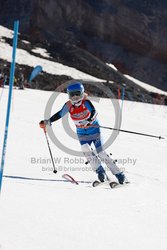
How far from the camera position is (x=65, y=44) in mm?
52812

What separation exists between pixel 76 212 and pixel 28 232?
3.43ft

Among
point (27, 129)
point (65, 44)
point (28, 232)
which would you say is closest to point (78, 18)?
point (65, 44)

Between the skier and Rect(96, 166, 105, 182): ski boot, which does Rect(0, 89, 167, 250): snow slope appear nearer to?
Rect(96, 166, 105, 182): ski boot

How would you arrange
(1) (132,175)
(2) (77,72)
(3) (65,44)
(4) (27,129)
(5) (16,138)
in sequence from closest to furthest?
1. (1) (132,175)
2. (5) (16,138)
3. (4) (27,129)
4. (2) (77,72)
5. (3) (65,44)

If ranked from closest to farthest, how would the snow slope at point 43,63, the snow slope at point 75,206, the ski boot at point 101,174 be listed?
the snow slope at point 75,206, the ski boot at point 101,174, the snow slope at point 43,63

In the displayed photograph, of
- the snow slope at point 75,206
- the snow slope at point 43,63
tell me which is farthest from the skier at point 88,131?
the snow slope at point 43,63

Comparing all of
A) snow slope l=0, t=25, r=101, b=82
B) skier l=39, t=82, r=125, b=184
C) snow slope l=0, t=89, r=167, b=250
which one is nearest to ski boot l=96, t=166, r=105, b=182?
skier l=39, t=82, r=125, b=184

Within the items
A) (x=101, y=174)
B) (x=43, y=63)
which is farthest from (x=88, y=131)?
(x=43, y=63)

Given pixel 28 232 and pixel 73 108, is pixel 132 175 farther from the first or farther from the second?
pixel 28 232

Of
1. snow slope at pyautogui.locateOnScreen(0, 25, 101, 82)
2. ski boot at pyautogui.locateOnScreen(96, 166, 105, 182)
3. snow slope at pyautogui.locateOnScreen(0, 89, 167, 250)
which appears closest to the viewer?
snow slope at pyautogui.locateOnScreen(0, 89, 167, 250)

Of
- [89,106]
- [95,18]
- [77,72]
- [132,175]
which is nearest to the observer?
[89,106]

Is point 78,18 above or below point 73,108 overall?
above

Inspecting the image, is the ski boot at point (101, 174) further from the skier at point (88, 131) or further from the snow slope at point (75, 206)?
the snow slope at point (75, 206)

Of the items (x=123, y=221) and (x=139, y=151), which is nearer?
(x=123, y=221)
